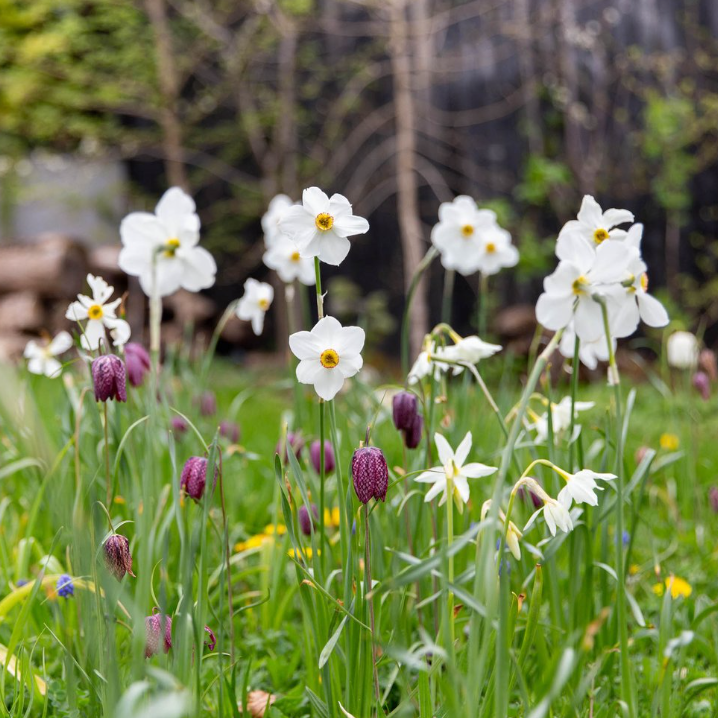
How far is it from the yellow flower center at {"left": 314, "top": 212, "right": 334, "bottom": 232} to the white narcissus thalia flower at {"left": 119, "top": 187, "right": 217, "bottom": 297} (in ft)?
1.27

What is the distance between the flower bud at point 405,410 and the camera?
100cm

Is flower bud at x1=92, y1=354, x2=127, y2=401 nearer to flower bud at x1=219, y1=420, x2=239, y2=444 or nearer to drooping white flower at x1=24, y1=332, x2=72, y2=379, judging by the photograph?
drooping white flower at x1=24, y1=332, x2=72, y2=379

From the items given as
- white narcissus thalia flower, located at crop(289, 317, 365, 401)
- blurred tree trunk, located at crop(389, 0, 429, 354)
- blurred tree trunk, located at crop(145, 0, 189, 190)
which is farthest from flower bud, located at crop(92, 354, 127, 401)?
blurred tree trunk, located at crop(145, 0, 189, 190)

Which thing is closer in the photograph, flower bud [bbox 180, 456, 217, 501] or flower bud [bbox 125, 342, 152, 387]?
flower bud [bbox 180, 456, 217, 501]

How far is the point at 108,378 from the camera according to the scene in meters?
0.88

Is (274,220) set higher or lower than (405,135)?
lower

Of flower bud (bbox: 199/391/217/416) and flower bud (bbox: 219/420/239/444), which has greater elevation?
flower bud (bbox: 199/391/217/416)

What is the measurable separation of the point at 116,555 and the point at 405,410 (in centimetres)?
40

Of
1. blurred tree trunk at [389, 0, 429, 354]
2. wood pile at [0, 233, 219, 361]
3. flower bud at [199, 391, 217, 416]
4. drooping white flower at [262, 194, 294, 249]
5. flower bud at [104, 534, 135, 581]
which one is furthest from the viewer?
wood pile at [0, 233, 219, 361]

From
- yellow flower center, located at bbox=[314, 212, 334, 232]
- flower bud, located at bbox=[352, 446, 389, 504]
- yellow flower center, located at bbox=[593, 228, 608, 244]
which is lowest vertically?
flower bud, located at bbox=[352, 446, 389, 504]

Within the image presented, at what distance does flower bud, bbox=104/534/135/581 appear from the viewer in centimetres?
75

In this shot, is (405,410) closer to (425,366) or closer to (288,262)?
(425,366)

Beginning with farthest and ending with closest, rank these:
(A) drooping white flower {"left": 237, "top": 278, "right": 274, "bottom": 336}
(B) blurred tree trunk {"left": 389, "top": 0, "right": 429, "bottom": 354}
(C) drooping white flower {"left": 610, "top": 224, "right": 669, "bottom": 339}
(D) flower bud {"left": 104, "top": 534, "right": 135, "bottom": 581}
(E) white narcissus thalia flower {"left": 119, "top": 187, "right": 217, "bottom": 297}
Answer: (B) blurred tree trunk {"left": 389, "top": 0, "right": 429, "bottom": 354} → (A) drooping white flower {"left": 237, "top": 278, "right": 274, "bottom": 336} → (E) white narcissus thalia flower {"left": 119, "top": 187, "right": 217, "bottom": 297} → (C) drooping white flower {"left": 610, "top": 224, "right": 669, "bottom": 339} → (D) flower bud {"left": 104, "top": 534, "right": 135, "bottom": 581}

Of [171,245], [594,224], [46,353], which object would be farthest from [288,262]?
[594,224]
